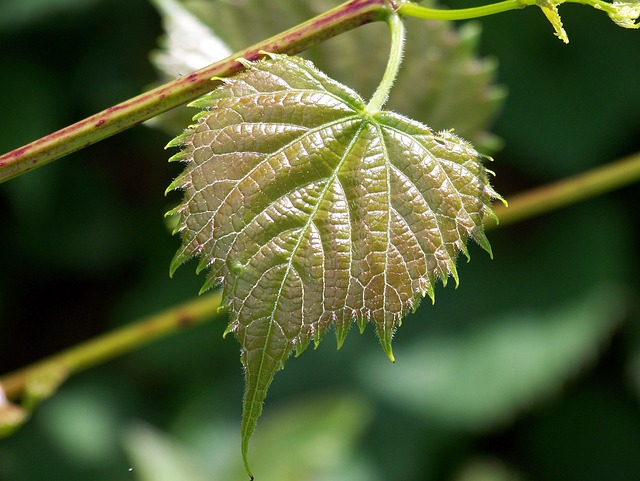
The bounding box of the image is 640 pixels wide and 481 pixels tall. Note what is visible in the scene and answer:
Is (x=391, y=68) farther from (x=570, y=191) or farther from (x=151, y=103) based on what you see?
(x=570, y=191)

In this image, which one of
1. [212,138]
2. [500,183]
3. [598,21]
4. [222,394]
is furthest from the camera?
[500,183]

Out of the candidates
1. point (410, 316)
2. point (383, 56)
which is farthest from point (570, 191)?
point (410, 316)

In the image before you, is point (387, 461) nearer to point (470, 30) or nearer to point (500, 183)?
point (500, 183)

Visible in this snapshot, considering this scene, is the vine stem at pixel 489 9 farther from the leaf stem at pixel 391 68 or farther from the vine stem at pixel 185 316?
the vine stem at pixel 185 316

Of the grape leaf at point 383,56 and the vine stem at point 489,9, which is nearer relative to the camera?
the vine stem at point 489,9

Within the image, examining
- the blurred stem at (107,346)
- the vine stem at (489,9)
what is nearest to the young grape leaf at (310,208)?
the vine stem at (489,9)

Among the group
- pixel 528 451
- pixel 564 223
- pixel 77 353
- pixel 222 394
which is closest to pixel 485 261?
pixel 564 223
